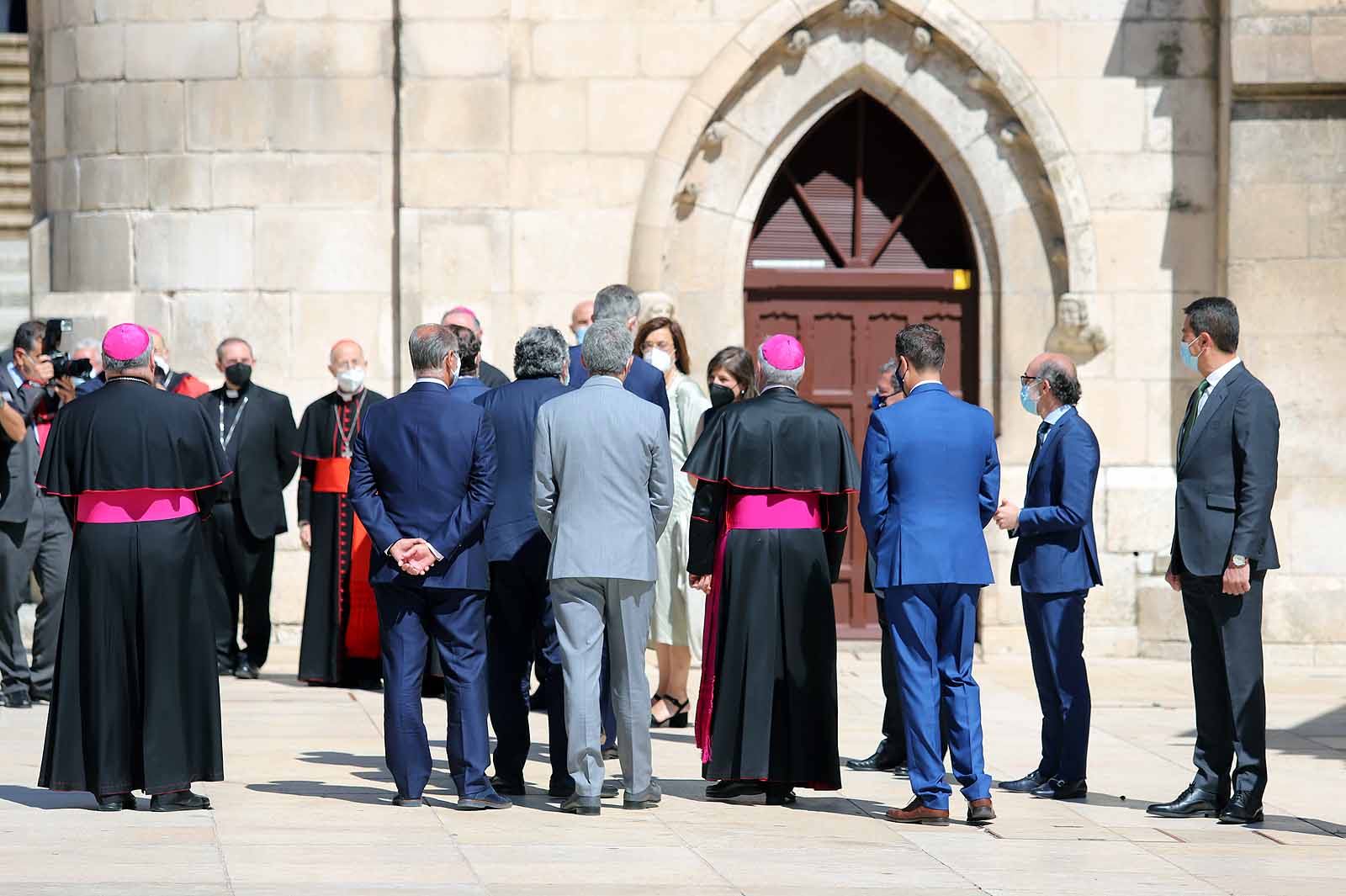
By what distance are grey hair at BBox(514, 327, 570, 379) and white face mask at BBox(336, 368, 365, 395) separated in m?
3.26

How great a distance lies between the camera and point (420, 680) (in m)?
7.79

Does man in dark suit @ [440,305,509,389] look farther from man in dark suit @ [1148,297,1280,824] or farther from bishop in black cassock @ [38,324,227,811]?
man in dark suit @ [1148,297,1280,824]

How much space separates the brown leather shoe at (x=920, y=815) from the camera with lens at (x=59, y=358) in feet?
16.3

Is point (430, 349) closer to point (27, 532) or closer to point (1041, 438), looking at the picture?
point (1041, 438)

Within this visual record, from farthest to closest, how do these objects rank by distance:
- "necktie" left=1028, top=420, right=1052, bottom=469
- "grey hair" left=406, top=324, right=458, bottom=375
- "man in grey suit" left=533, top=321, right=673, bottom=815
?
"necktie" left=1028, top=420, right=1052, bottom=469
"grey hair" left=406, top=324, right=458, bottom=375
"man in grey suit" left=533, top=321, right=673, bottom=815

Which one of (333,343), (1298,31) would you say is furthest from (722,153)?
(1298,31)

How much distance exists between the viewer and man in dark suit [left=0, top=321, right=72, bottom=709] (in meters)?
10.3

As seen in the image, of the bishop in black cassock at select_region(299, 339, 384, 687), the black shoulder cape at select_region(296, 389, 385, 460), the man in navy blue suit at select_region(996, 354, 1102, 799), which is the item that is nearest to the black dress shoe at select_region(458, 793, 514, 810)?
the man in navy blue suit at select_region(996, 354, 1102, 799)

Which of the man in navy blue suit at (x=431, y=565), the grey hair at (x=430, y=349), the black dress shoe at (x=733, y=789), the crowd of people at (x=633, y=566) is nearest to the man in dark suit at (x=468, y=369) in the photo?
the crowd of people at (x=633, y=566)

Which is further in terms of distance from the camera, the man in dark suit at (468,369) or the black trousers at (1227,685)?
the man in dark suit at (468,369)

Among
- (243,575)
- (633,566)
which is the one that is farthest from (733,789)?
(243,575)

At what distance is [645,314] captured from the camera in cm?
1202

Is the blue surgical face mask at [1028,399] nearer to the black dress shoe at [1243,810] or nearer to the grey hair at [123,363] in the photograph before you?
the black dress shoe at [1243,810]

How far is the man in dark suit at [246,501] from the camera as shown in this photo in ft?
38.2
